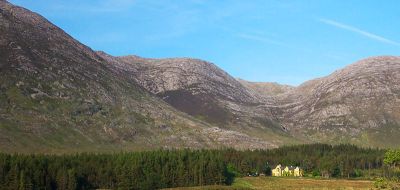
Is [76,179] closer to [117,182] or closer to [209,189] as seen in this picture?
[117,182]

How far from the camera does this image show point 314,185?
188625 millimetres

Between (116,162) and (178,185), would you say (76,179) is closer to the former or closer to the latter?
(116,162)

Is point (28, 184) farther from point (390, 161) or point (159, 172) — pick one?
point (390, 161)

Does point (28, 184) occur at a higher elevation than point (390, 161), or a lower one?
lower

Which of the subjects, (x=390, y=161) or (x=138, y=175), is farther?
(x=138, y=175)

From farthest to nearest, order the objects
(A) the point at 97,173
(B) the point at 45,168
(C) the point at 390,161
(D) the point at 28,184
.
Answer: (A) the point at 97,173, (B) the point at 45,168, (D) the point at 28,184, (C) the point at 390,161

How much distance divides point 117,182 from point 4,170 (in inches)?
1517

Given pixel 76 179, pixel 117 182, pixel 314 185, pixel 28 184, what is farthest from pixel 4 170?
pixel 314 185

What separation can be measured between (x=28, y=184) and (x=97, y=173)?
97.8 ft

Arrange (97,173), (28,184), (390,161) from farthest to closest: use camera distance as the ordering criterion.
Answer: (97,173), (28,184), (390,161)

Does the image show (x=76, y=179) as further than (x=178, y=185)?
No

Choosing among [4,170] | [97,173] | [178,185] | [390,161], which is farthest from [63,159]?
[390,161]

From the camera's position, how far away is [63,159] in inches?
7515

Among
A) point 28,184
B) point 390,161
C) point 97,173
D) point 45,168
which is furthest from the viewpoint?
point 97,173
